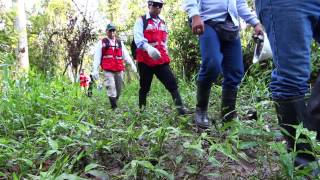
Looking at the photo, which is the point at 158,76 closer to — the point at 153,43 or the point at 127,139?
the point at 153,43

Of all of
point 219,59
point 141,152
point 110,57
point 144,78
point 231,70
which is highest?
point 219,59

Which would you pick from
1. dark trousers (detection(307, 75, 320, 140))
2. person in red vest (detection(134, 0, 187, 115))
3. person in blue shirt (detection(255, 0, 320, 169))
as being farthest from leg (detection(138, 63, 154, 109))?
dark trousers (detection(307, 75, 320, 140))

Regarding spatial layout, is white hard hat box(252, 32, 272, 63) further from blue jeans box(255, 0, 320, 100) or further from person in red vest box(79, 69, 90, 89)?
person in red vest box(79, 69, 90, 89)

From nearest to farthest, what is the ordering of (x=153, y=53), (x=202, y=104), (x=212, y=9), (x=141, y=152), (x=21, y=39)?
(x=141, y=152)
(x=212, y=9)
(x=202, y=104)
(x=153, y=53)
(x=21, y=39)

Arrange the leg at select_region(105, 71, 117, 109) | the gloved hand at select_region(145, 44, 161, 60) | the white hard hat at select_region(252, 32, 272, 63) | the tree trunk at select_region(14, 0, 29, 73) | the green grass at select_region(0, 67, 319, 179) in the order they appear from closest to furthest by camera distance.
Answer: the green grass at select_region(0, 67, 319, 179)
the white hard hat at select_region(252, 32, 272, 63)
the gloved hand at select_region(145, 44, 161, 60)
the leg at select_region(105, 71, 117, 109)
the tree trunk at select_region(14, 0, 29, 73)

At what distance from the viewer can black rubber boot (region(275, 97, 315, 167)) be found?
2.05 metres

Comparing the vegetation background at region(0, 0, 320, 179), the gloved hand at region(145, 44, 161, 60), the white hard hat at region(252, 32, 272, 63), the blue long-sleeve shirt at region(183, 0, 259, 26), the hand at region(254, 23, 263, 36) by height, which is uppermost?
the blue long-sleeve shirt at region(183, 0, 259, 26)

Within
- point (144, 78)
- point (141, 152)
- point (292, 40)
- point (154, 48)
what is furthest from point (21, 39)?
point (292, 40)

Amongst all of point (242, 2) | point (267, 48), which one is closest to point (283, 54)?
point (267, 48)

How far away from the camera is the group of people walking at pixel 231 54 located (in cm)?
206

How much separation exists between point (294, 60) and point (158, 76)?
2.95m

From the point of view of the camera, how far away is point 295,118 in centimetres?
211

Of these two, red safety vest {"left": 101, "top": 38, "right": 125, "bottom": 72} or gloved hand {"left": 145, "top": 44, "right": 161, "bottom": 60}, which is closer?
gloved hand {"left": 145, "top": 44, "right": 161, "bottom": 60}

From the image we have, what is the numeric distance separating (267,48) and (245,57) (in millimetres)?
4844
